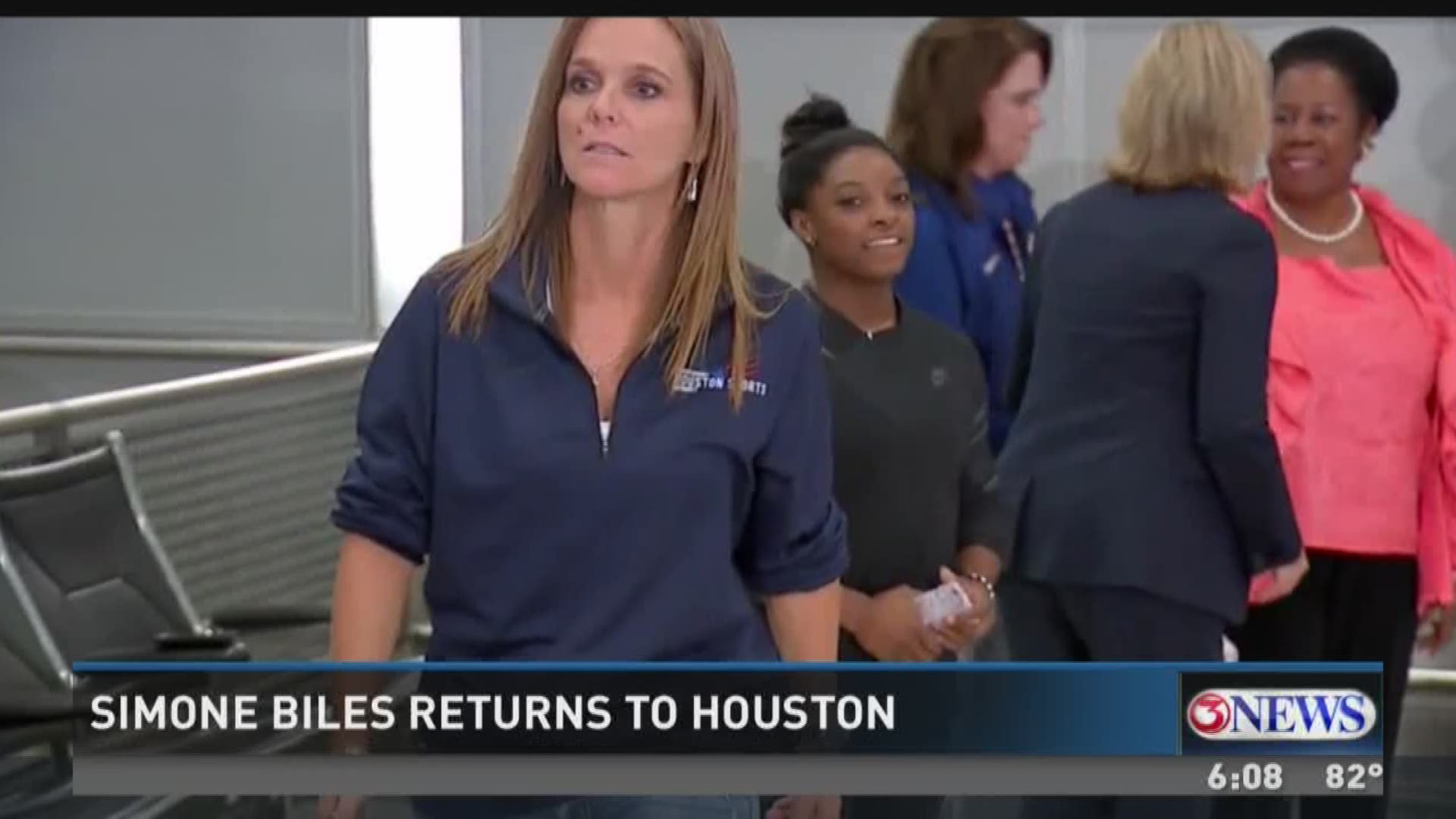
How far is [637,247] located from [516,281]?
9 cm

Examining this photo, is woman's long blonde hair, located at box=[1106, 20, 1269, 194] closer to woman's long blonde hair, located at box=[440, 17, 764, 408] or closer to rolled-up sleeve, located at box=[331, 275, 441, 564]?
woman's long blonde hair, located at box=[440, 17, 764, 408]

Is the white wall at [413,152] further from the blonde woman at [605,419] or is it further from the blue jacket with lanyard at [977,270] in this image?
the blue jacket with lanyard at [977,270]

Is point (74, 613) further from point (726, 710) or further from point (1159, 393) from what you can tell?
point (1159, 393)

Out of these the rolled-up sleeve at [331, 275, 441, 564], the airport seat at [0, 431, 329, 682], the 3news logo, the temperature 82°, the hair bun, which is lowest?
the temperature 82°

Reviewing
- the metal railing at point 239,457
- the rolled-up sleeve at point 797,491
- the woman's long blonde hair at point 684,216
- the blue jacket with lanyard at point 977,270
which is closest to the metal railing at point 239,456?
the metal railing at point 239,457

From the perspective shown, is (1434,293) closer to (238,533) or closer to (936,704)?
(936,704)

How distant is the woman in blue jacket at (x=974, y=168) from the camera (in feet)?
5.48

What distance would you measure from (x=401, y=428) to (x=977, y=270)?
44 cm

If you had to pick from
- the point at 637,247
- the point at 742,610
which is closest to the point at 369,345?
the point at 637,247

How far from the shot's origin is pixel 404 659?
63.9 inches

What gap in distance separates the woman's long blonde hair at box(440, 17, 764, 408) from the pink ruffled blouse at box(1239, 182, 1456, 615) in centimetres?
39

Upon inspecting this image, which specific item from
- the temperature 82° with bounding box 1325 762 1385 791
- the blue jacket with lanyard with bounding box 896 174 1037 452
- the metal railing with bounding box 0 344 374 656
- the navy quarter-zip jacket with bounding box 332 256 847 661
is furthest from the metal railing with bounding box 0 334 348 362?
the temperature 82° with bounding box 1325 762 1385 791

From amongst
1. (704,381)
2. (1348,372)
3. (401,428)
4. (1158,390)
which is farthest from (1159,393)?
(401,428)

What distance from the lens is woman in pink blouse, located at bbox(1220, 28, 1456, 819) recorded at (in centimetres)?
167
